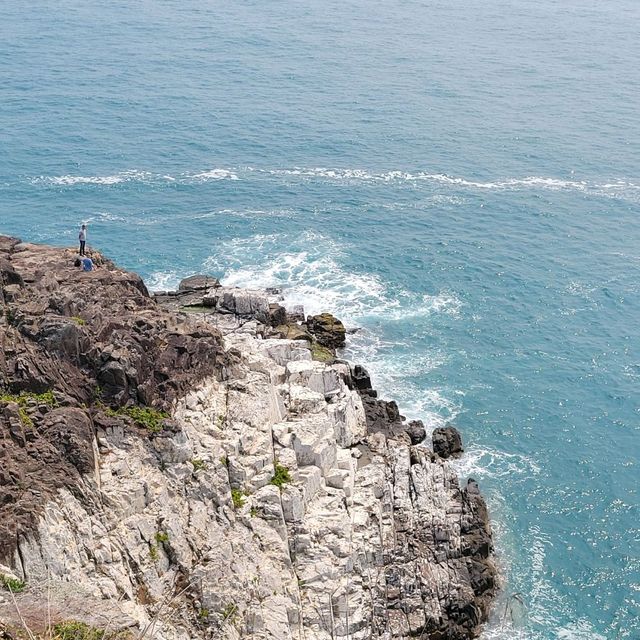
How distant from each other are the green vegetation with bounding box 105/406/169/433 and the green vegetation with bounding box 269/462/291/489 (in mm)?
8321

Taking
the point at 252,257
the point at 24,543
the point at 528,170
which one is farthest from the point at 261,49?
the point at 24,543

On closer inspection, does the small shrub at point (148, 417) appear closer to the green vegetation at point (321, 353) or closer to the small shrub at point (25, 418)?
the small shrub at point (25, 418)

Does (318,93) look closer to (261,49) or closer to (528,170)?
(261,49)

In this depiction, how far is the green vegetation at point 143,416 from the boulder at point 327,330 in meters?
35.5

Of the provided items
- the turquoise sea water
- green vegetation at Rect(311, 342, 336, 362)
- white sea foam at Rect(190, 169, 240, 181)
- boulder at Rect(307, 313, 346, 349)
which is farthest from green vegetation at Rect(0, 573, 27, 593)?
white sea foam at Rect(190, 169, 240, 181)

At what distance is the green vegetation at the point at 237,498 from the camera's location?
52.5 metres

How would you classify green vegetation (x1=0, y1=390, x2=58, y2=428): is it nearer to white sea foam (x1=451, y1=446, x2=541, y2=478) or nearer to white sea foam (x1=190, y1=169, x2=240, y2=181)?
white sea foam (x1=451, y1=446, x2=541, y2=478)

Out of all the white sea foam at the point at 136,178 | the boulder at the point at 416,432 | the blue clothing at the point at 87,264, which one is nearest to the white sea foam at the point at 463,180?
the white sea foam at the point at 136,178

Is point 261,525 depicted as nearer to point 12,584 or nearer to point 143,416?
point 143,416

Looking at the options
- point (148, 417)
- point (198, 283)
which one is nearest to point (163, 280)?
point (198, 283)

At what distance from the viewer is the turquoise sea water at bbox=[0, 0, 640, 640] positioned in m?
73.0

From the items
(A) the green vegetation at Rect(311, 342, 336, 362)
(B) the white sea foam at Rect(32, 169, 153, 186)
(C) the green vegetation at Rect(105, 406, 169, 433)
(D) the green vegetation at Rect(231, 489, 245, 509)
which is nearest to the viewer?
(C) the green vegetation at Rect(105, 406, 169, 433)

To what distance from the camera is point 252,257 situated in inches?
4092

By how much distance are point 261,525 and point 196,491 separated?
15.3ft
